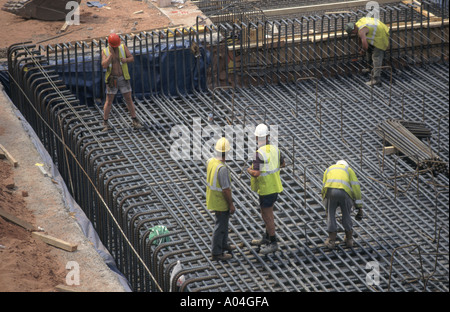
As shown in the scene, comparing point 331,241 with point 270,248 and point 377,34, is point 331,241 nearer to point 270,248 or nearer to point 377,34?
point 270,248

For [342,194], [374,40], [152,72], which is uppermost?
[374,40]

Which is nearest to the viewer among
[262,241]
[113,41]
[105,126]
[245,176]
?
[262,241]

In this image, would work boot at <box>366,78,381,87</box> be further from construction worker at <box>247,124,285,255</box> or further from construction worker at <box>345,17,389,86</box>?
construction worker at <box>247,124,285,255</box>

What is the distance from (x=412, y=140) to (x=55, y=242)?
6634mm

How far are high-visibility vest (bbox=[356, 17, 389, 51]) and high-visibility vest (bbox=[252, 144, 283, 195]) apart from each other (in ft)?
24.1

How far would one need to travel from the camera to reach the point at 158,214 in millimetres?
13141

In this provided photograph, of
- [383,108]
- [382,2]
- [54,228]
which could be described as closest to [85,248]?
[54,228]

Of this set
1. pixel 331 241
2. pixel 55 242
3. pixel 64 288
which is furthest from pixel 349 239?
pixel 55 242

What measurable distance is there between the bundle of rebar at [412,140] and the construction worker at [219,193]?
4.41 m

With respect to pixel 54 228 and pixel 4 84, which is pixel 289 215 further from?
pixel 4 84

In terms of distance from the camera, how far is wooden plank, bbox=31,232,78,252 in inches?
488

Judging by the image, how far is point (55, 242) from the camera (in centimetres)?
1252

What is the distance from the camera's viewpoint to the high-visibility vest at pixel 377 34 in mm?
17969
